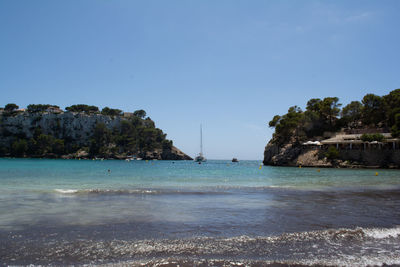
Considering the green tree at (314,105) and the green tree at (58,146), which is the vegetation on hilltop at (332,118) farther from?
the green tree at (58,146)

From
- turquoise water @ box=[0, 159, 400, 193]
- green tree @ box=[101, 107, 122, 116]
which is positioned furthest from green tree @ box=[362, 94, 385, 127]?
green tree @ box=[101, 107, 122, 116]

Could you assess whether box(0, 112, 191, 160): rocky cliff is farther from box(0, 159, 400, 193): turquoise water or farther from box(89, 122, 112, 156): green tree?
box(0, 159, 400, 193): turquoise water

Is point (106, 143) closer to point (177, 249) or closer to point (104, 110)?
point (104, 110)

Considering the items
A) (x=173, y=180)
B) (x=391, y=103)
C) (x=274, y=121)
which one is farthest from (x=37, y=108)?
(x=391, y=103)

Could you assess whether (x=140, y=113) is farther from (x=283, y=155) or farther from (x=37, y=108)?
(x=283, y=155)

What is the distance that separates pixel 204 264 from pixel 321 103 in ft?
247

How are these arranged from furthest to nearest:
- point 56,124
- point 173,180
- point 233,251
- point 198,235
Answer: point 56,124 → point 173,180 → point 198,235 → point 233,251

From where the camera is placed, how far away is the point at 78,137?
418 feet

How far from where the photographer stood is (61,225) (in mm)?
8211

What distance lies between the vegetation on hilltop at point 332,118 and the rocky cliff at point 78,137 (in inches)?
3011

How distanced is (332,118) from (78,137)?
338ft

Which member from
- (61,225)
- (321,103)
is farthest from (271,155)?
(61,225)

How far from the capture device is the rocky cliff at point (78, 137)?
119 metres

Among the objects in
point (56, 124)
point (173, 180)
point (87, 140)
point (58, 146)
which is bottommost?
point (173, 180)
